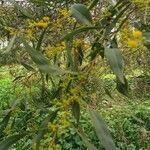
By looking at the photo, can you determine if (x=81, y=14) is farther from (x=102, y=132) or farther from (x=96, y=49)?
(x=102, y=132)

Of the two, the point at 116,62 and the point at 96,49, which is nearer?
the point at 116,62

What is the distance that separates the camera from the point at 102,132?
771 mm

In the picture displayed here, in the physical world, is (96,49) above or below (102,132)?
above

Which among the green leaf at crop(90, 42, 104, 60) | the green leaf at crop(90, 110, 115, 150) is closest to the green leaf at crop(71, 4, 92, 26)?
the green leaf at crop(90, 42, 104, 60)

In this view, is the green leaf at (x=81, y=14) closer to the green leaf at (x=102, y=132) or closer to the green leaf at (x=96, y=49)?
the green leaf at (x=96, y=49)

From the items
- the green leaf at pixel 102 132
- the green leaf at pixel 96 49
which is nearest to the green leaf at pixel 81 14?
the green leaf at pixel 96 49

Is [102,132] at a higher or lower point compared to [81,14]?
lower

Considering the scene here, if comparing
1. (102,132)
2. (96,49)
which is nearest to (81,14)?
(96,49)

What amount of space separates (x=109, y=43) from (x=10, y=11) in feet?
8.93

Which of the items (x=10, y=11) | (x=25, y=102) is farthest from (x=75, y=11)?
(x=10, y=11)

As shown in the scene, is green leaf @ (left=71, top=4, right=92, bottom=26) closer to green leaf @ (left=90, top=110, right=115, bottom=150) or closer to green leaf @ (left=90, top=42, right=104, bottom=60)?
green leaf @ (left=90, top=42, right=104, bottom=60)

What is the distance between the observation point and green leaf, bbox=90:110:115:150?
0.76m

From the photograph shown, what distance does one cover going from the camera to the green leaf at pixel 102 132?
0.76m

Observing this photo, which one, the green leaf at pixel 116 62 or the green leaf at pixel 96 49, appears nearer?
the green leaf at pixel 116 62
